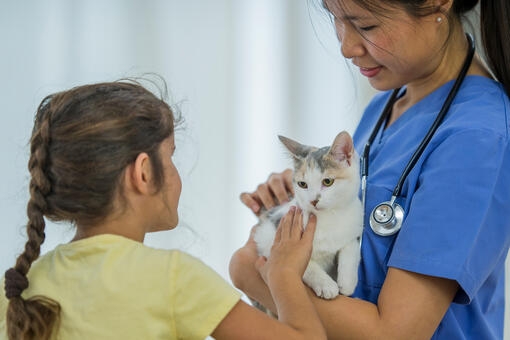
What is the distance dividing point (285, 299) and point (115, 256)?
12.5 inches

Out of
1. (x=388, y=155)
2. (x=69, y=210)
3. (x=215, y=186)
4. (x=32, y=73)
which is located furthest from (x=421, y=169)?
(x=32, y=73)

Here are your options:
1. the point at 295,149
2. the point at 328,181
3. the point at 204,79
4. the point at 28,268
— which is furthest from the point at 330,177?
the point at 204,79

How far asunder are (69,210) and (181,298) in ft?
0.85

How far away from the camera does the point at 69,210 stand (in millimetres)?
1081

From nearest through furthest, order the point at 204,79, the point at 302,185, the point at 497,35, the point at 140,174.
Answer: the point at 140,174
the point at 497,35
the point at 302,185
the point at 204,79

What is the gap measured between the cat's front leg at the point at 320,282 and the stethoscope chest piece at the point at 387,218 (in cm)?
14

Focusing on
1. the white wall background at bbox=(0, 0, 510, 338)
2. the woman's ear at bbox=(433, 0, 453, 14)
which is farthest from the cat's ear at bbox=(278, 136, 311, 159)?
the white wall background at bbox=(0, 0, 510, 338)

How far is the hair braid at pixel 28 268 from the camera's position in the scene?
99cm

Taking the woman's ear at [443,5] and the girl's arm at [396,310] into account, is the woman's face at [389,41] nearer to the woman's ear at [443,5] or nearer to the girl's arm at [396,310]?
the woman's ear at [443,5]

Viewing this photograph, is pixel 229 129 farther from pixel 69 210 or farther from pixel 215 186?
pixel 69 210

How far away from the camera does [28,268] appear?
1.05 metres

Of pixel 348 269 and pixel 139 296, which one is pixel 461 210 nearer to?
pixel 348 269

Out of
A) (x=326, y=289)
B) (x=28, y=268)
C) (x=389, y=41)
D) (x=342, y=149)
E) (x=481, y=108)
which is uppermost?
(x=389, y=41)

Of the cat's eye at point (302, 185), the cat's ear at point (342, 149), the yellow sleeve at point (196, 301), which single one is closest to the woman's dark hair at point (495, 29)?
the cat's ear at point (342, 149)
